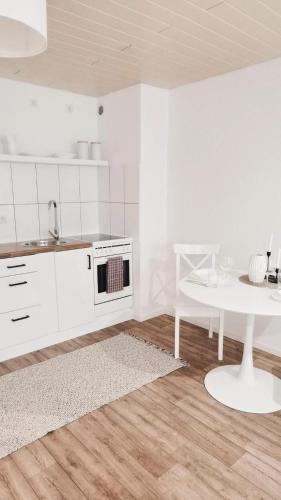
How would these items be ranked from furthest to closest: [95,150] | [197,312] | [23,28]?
1. [95,150]
2. [197,312]
3. [23,28]

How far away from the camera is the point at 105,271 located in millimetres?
3420

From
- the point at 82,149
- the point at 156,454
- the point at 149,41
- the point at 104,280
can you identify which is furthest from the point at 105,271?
the point at 149,41

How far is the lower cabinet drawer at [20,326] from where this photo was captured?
2.82 m

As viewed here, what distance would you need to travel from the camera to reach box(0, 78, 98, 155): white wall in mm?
3236

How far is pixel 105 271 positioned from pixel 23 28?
7.61ft

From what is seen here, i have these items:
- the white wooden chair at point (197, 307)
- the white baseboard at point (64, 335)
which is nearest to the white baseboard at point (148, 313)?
the white baseboard at point (64, 335)

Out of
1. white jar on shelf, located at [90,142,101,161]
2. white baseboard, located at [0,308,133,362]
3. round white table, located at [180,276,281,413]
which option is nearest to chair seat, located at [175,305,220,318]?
round white table, located at [180,276,281,413]

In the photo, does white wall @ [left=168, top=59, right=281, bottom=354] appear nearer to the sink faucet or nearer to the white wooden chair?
the white wooden chair

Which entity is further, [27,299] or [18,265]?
[27,299]

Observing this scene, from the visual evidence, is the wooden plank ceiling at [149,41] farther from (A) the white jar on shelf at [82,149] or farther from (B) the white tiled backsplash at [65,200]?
(B) the white tiled backsplash at [65,200]

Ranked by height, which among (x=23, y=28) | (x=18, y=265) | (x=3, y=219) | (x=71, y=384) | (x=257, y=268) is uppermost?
(x=23, y=28)

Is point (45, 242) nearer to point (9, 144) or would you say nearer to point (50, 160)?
point (50, 160)

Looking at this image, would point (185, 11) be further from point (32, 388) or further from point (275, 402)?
point (32, 388)

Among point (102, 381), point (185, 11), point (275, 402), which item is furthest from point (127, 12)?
point (275, 402)
